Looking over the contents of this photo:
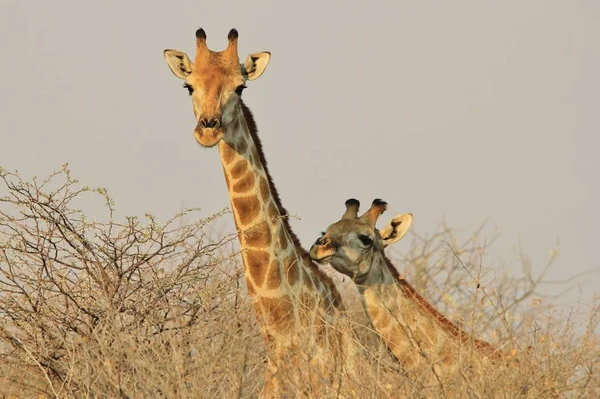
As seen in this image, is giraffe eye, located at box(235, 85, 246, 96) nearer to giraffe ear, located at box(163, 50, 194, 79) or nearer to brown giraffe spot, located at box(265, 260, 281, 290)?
giraffe ear, located at box(163, 50, 194, 79)

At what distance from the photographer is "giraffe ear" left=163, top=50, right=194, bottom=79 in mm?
12914

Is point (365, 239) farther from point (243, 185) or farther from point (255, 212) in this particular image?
point (243, 185)

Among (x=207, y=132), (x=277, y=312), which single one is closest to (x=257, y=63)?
(x=207, y=132)

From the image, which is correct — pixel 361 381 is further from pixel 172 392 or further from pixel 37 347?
pixel 37 347

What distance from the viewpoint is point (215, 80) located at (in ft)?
38.9

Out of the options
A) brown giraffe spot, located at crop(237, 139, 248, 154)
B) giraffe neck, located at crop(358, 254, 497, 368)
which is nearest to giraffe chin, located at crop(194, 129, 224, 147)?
brown giraffe spot, located at crop(237, 139, 248, 154)

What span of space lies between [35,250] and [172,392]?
3.86 metres

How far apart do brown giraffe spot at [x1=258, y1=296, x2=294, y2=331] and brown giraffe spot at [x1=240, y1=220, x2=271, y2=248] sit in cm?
61

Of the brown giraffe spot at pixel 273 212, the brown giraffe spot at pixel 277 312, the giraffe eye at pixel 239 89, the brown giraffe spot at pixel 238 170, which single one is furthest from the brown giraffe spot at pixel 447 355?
the giraffe eye at pixel 239 89

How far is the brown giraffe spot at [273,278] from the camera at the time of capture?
1156 centimetres

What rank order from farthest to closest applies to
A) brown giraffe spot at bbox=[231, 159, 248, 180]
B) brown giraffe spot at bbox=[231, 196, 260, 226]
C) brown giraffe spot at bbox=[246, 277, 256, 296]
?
brown giraffe spot at bbox=[231, 159, 248, 180] < brown giraffe spot at bbox=[231, 196, 260, 226] < brown giraffe spot at bbox=[246, 277, 256, 296]

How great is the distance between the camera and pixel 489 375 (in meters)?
8.87

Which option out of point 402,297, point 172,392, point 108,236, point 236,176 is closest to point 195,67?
point 236,176

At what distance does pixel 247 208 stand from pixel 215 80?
1409 millimetres
